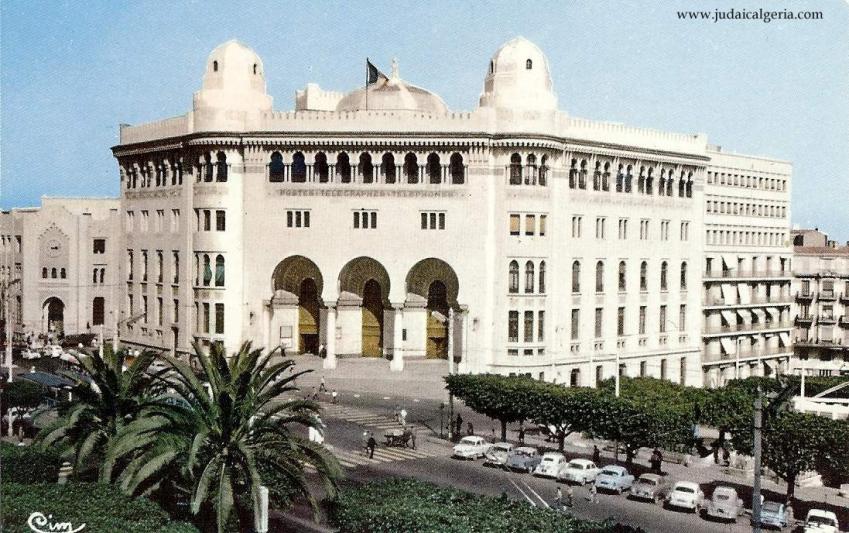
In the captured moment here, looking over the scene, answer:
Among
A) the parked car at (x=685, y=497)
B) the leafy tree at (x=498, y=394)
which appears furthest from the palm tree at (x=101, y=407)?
the leafy tree at (x=498, y=394)

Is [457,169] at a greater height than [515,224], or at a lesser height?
greater

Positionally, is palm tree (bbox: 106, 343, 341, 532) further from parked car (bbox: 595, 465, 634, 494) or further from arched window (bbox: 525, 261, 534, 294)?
arched window (bbox: 525, 261, 534, 294)

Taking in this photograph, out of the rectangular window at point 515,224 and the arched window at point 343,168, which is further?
the arched window at point 343,168

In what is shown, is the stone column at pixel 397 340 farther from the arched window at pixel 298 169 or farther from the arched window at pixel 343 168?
the arched window at pixel 298 169

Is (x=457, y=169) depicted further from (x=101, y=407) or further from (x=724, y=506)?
(x=101, y=407)

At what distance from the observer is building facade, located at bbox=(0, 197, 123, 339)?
288 feet

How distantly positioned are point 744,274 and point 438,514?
69616 mm

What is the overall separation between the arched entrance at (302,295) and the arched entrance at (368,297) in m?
2.27

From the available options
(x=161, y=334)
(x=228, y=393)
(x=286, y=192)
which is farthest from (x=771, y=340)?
(x=228, y=393)

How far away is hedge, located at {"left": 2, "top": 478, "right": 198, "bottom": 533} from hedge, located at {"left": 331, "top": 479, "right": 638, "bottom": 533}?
4.75 metres

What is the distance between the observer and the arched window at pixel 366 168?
69975mm

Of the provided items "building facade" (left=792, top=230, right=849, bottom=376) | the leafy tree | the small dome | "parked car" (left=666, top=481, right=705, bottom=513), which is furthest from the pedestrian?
"building facade" (left=792, top=230, right=849, bottom=376)

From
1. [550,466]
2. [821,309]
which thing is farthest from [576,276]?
[821,309]

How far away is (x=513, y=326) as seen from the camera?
6925 centimetres
